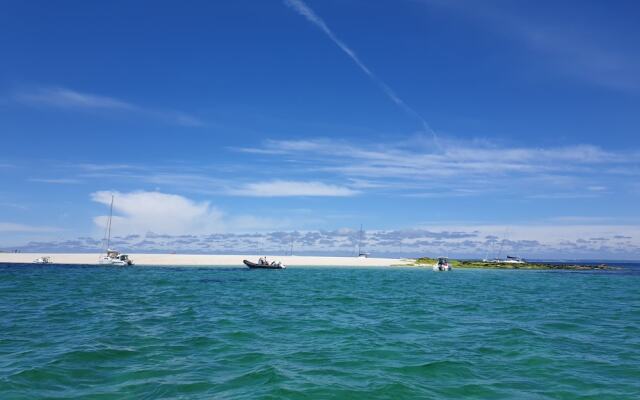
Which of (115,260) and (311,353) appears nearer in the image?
(311,353)

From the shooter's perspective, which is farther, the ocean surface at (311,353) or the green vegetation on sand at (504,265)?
the green vegetation on sand at (504,265)

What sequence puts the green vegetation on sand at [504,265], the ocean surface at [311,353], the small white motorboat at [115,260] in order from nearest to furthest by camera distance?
the ocean surface at [311,353] < the small white motorboat at [115,260] < the green vegetation on sand at [504,265]

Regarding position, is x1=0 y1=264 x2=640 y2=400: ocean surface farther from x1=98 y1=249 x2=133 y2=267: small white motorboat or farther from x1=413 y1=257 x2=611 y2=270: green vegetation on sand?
x1=413 y1=257 x2=611 y2=270: green vegetation on sand

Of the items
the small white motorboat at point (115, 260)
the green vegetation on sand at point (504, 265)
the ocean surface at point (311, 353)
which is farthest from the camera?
the green vegetation on sand at point (504, 265)

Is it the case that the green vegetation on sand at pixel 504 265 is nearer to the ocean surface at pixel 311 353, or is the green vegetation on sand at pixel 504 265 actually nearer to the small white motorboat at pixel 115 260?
the small white motorboat at pixel 115 260

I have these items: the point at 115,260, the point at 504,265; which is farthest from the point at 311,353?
the point at 504,265

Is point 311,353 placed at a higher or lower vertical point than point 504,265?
lower

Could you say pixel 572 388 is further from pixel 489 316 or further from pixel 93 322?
pixel 93 322

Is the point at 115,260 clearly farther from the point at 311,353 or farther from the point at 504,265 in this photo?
the point at 504,265

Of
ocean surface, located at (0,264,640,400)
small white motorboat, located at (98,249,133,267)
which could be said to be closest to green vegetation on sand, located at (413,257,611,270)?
small white motorboat, located at (98,249,133,267)

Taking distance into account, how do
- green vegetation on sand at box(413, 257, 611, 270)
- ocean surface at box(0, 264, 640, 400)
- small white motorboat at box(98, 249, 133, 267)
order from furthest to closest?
green vegetation on sand at box(413, 257, 611, 270), small white motorboat at box(98, 249, 133, 267), ocean surface at box(0, 264, 640, 400)

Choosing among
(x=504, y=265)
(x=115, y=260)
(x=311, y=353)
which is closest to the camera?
(x=311, y=353)

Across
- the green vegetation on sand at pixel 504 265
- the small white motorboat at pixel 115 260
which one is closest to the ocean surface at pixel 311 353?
the small white motorboat at pixel 115 260

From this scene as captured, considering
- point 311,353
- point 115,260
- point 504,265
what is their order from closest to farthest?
1. point 311,353
2. point 115,260
3. point 504,265
